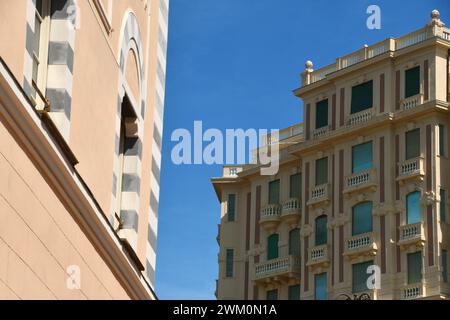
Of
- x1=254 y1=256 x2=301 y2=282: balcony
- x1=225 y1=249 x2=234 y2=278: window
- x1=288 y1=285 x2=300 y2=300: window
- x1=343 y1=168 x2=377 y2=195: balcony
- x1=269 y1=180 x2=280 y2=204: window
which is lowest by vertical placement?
x1=288 y1=285 x2=300 y2=300: window

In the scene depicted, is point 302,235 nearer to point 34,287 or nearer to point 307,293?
point 307,293

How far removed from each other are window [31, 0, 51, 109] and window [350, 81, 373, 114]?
4895cm

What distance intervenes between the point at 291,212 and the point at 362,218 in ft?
17.2

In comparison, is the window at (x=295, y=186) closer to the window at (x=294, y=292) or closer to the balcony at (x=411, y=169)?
the window at (x=294, y=292)

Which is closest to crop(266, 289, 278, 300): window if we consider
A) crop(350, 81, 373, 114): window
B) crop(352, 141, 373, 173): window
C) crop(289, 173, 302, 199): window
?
crop(289, 173, 302, 199): window

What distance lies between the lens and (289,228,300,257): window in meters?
65.6

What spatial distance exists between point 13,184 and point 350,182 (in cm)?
5123

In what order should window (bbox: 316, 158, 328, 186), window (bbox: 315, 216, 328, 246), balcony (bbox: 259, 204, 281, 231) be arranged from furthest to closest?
balcony (bbox: 259, 204, 281, 231)
window (bbox: 316, 158, 328, 186)
window (bbox: 315, 216, 328, 246)

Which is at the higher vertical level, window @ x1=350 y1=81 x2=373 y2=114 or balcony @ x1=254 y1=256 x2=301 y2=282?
window @ x1=350 y1=81 x2=373 y2=114

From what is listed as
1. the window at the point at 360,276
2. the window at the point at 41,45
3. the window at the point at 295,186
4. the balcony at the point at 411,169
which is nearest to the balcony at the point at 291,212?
the window at the point at 295,186

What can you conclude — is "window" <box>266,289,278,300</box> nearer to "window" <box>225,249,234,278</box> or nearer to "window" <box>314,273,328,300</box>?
"window" <box>225,249,234,278</box>

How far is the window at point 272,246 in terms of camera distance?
220 feet

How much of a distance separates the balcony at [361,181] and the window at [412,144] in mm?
2029
